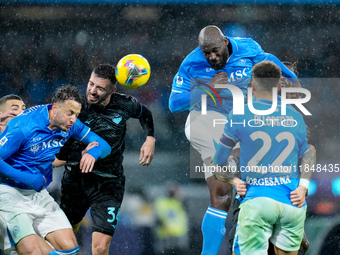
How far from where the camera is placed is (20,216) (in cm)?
407

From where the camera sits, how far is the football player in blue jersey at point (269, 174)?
346cm

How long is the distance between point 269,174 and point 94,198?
1.82 meters

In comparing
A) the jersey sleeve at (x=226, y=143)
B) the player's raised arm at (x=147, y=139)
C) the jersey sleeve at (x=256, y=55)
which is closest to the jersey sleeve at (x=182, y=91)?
the player's raised arm at (x=147, y=139)

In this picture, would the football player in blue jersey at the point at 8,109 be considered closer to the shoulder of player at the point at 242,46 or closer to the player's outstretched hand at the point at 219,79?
the player's outstretched hand at the point at 219,79

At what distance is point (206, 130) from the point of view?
4.81 m

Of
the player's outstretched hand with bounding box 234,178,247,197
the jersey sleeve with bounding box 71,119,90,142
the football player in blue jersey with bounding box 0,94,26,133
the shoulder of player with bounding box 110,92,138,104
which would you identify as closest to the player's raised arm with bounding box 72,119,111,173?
the jersey sleeve with bounding box 71,119,90,142

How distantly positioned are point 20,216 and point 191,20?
560 cm

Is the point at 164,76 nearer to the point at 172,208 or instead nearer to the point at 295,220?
the point at 172,208

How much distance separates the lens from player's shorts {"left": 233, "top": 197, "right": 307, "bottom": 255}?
3.43 metres

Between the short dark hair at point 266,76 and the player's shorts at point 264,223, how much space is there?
0.73m

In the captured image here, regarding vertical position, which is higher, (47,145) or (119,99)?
(119,99)

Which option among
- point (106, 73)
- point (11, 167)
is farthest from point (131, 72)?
point (11, 167)

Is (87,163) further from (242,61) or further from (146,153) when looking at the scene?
(242,61)

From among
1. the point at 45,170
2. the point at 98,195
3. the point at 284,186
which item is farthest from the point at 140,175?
the point at 284,186
